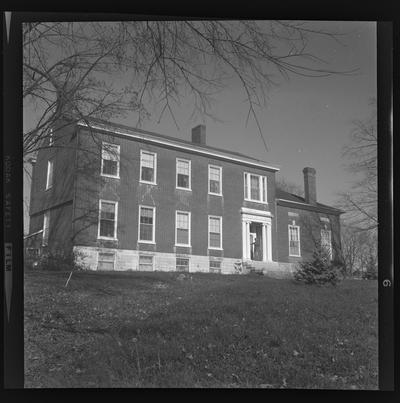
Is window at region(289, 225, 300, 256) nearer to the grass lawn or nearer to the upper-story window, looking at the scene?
the grass lawn

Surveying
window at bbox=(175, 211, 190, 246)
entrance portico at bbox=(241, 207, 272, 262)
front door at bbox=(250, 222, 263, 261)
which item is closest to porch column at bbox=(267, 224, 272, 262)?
entrance portico at bbox=(241, 207, 272, 262)

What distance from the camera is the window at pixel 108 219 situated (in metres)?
6.61

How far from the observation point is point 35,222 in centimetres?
658

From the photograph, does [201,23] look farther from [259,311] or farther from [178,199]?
[259,311]

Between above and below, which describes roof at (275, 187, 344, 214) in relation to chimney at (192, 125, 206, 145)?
below

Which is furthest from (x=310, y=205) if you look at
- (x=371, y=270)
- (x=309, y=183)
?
(x=371, y=270)

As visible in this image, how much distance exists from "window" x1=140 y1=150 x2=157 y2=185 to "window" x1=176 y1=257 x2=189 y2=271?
1008mm

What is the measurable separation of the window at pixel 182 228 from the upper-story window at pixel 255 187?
82 cm

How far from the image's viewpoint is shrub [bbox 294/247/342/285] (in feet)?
22.5

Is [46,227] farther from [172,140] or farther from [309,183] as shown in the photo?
[309,183]

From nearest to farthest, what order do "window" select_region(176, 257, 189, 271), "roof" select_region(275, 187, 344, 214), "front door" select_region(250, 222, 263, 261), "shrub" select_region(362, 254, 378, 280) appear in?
"shrub" select_region(362, 254, 378, 280) → "window" select_region(176, 257, 189, 271) → "roof" select_region(275, 187, 344, 214) → "front door" select_region(250, 222, 263, 261)

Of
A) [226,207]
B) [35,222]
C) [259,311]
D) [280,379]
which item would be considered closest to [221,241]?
[226,207]

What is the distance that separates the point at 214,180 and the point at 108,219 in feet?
4.71
